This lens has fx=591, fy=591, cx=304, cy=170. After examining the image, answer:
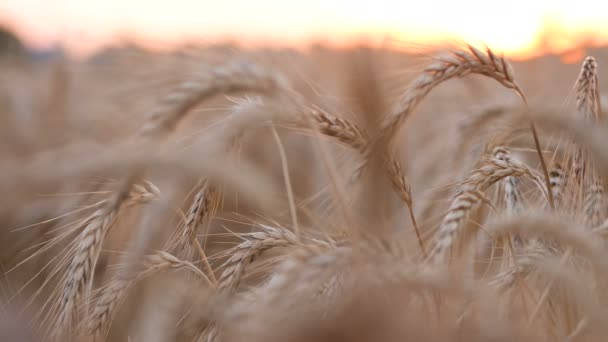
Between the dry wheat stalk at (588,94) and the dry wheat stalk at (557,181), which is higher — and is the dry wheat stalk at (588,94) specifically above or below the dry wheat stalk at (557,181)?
above

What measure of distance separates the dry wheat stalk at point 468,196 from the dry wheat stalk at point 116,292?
20.4 inches

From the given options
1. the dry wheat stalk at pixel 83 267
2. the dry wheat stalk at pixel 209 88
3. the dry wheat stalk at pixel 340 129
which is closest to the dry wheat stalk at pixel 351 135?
the dry wheat stalk at pixel 340 129

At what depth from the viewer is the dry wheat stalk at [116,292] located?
1138 millimetres

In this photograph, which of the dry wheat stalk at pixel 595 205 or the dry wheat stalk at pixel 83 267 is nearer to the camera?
the dry wheat stalk at pixel 83 267

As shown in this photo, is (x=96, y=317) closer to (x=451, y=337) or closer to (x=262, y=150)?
(x=451, y=337)

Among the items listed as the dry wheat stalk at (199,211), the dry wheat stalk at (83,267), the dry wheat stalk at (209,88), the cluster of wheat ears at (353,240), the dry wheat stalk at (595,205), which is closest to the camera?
the cluster of wheat ears at (353,240)

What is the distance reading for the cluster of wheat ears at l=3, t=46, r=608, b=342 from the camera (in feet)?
2.61

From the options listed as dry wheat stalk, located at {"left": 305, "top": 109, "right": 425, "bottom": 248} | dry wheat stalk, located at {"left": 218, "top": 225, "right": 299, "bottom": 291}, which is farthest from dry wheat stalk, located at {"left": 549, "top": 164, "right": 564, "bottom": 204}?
dry wheat stalk, located at {"left": 218, "top": 225, "right": 299, "bottom": 291}

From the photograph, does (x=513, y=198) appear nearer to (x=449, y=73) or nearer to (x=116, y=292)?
(x=449, y=73)

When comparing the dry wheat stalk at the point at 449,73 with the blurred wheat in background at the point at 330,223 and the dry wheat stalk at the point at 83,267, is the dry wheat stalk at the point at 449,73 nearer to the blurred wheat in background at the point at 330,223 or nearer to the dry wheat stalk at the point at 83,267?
the blurred wheat in background at the point at 330,223

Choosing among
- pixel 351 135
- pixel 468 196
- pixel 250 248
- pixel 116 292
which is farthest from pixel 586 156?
pixel 116 292

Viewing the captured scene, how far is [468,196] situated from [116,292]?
28.1 inches

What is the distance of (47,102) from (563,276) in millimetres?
3300

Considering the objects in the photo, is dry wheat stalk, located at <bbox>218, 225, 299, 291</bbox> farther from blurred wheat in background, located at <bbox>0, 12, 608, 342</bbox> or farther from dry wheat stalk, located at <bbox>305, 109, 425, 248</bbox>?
dry wheat stalk, located at <bbox>305, 109, 425, 248</bbox>
